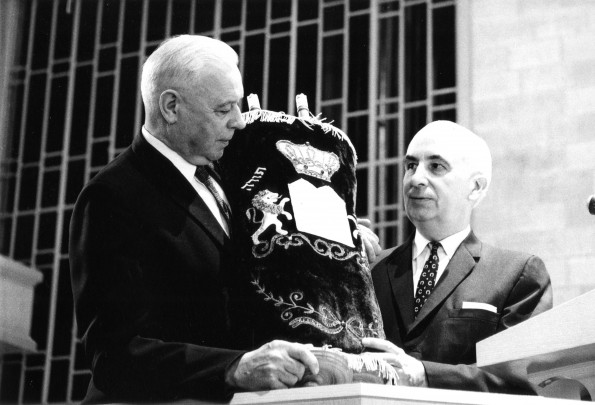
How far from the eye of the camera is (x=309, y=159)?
2.03 metres

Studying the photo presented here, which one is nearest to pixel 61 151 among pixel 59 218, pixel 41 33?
pixel 59 218

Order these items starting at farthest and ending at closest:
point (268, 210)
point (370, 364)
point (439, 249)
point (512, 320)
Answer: point (439, 249) < point (512, 320) < point (268, 210) < point (370, 364)

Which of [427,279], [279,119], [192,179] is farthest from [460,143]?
[192,179]

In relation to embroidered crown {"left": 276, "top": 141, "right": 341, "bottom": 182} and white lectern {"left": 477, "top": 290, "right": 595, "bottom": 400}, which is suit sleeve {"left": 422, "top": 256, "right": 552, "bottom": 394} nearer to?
white lectern {"left": 477, "top": 290, "right": 595, "bottom": 400}

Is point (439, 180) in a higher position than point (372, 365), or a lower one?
higher

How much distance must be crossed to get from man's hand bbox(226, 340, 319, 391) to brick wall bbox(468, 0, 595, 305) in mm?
5970

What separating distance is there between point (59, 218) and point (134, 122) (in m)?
1.13

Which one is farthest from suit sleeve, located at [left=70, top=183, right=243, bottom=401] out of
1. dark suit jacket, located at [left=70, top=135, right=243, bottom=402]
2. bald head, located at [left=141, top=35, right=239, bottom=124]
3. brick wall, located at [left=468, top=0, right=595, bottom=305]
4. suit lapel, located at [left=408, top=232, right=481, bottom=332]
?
brick wall, located at [left=468, top=0, right=595, bottom=305]

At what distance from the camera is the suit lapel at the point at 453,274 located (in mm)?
2480

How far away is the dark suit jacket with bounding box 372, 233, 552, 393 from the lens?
93.4 inches

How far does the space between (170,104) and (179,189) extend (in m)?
0.17

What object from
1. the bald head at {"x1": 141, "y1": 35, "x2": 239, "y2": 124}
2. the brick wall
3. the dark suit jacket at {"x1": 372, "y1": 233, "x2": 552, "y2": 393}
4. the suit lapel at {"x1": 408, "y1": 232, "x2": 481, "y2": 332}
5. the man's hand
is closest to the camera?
the man's hand

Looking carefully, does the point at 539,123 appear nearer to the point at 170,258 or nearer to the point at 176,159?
the point at 176,159

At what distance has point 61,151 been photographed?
34.3ft
